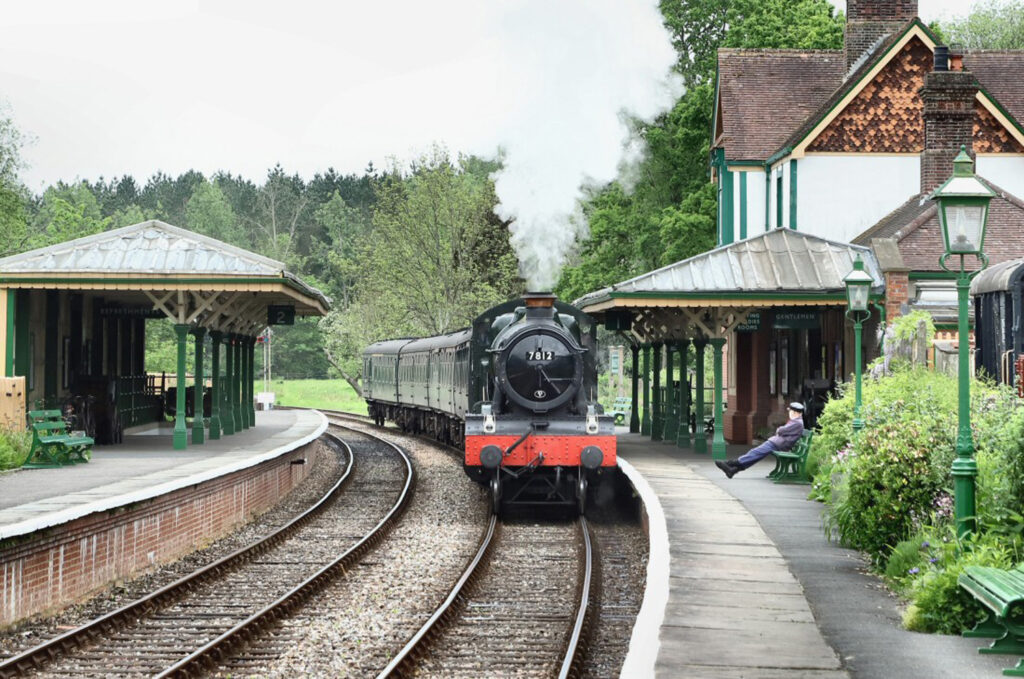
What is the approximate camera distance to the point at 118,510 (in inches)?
509

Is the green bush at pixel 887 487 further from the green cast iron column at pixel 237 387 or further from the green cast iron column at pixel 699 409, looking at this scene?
the green cast iron column at pixel 237 387

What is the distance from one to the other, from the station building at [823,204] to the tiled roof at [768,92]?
4cm

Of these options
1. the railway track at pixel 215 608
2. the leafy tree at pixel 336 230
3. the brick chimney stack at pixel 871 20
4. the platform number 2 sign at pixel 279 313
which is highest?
the leafy tree at pixel 336 230

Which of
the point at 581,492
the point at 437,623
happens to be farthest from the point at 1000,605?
the point at 581,492

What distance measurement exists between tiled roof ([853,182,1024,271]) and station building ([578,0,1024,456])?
4cm

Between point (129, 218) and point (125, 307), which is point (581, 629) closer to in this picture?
point (125, 307)

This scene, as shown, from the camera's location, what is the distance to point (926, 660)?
24.9ft

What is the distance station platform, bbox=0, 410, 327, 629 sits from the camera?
1098cm

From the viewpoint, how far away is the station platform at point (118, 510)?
1098 centimetres

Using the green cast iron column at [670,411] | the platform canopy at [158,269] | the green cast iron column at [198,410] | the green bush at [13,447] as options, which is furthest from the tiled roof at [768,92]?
the green bush at [13,447]

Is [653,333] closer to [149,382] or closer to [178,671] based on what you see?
[149,382]

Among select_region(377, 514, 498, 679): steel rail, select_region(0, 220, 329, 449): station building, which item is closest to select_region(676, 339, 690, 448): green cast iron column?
select_region(0, 220, 329, 449): station building

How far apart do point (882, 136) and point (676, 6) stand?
699 inches

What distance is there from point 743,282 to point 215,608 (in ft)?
40.8
